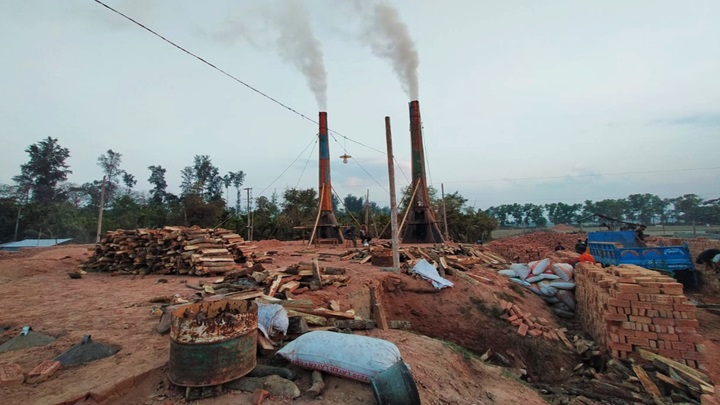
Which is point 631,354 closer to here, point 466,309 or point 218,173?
point 466,309

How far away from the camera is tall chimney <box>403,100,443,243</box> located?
15.7m

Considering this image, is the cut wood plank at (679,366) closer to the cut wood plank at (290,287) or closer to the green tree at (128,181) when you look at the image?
the cut wood plank at (290,287)

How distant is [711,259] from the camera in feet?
30.9

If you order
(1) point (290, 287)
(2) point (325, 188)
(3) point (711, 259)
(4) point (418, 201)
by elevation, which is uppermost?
(2) point (325, 188)

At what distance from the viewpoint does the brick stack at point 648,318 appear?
517 centimetres

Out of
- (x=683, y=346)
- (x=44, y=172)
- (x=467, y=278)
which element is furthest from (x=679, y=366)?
(x=44, y=172)

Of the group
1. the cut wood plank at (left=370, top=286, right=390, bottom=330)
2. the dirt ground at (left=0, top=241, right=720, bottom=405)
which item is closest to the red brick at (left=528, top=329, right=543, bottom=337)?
the dirt ground at (left=0, top=241, right=720, bottom=405)

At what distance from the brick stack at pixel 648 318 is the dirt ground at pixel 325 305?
0.67 m

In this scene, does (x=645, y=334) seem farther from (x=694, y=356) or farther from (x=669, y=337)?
(x=694, y=356)

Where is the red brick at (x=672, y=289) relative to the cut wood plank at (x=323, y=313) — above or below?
above

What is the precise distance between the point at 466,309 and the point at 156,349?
20.5 ft

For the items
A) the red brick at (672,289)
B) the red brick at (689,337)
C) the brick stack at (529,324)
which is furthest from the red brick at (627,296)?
the brick stack at (529,324)

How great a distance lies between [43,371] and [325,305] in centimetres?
381

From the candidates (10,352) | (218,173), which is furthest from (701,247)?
(218,173)
